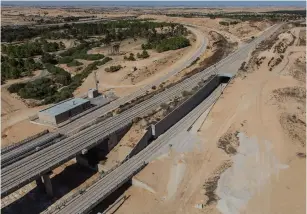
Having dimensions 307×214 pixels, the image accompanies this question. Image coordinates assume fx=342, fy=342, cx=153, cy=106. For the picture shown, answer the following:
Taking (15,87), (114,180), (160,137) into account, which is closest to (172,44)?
(15,87)

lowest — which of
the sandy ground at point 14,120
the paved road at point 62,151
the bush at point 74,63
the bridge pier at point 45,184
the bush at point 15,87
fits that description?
the bush at point 74,63

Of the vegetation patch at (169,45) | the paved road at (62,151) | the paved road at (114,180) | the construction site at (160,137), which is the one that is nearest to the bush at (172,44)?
the vegetation patch at (169,45)

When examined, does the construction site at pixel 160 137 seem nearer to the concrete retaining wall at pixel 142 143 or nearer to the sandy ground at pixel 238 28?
the concrete retaining wall at pixel 142 143

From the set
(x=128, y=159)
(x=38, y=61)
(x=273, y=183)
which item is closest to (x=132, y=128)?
(x=128, y=159)

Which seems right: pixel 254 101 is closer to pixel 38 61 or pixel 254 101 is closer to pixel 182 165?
pixel 182 165

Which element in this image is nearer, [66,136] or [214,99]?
[66,136]

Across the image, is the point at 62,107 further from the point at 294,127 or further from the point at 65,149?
the point at 294,127

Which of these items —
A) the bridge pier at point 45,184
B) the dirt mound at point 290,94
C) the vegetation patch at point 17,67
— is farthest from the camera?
the vegetation patch at point 17,67
